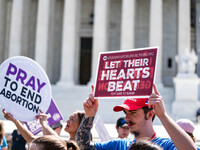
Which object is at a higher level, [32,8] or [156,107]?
[32,8]

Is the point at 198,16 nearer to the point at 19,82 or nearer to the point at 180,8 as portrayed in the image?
the point at 180,8

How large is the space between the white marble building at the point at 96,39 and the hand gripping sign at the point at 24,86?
2104 centimetres

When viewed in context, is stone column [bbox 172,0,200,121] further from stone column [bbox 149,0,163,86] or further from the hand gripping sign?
the hand gripping sign

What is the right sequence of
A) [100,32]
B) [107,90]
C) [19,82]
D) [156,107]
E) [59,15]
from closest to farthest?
[156,107] → [107,90] → [19,82] → [100,32] → [59,15]

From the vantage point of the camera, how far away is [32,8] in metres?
46.3

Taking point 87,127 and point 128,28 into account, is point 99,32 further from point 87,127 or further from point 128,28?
point 87,127

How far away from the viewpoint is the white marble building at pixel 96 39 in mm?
29969

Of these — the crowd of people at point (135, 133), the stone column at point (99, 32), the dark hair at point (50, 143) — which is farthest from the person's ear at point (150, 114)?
the stone column at point (99, 32)

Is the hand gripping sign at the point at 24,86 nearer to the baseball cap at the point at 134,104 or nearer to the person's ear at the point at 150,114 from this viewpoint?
the baseball cap at the point at 134,104

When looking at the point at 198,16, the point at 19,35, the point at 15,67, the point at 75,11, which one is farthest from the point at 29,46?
the point at 15,67

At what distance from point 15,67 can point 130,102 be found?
2950 millimetres

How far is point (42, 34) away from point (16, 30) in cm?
365

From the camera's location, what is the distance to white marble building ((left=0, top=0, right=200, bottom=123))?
98.3 ft

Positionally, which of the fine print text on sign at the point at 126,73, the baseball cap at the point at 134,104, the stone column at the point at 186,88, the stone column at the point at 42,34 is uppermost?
the stone column at the point at 42,34
